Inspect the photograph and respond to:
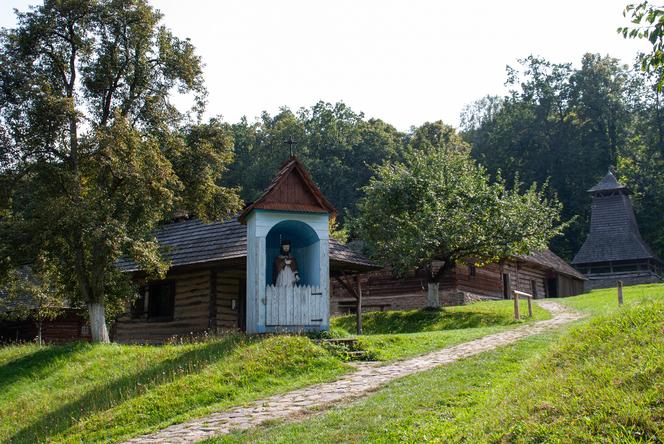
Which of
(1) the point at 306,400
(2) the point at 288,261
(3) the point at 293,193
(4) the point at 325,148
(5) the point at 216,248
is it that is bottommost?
(1) the point at 306,400

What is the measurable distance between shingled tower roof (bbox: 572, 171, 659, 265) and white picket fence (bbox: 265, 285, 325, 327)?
39.2 meters

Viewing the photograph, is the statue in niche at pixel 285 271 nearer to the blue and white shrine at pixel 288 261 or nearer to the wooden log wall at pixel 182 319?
the blue and white shrine at pixel 288 261

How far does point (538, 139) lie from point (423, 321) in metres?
44.1

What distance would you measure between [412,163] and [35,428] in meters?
21.0

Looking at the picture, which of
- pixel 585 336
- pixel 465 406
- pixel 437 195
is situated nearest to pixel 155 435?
pixel 465 406

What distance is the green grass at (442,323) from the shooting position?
17141 millimetres

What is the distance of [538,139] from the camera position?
66.6 meters

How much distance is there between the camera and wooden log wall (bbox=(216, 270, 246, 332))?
24.2m

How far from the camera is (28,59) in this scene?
1936 centimetres

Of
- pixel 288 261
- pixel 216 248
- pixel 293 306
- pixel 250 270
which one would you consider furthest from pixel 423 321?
pixel 250 270

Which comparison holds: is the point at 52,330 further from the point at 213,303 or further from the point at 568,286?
the point at 568,286

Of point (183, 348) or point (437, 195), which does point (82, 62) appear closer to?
point (183, 348)

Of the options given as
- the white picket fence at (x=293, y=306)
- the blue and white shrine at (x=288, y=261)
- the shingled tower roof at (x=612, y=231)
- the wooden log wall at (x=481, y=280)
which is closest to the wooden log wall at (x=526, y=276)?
the wooden log wall at (x=481, y=280)

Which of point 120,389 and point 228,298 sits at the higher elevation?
point 228,298
